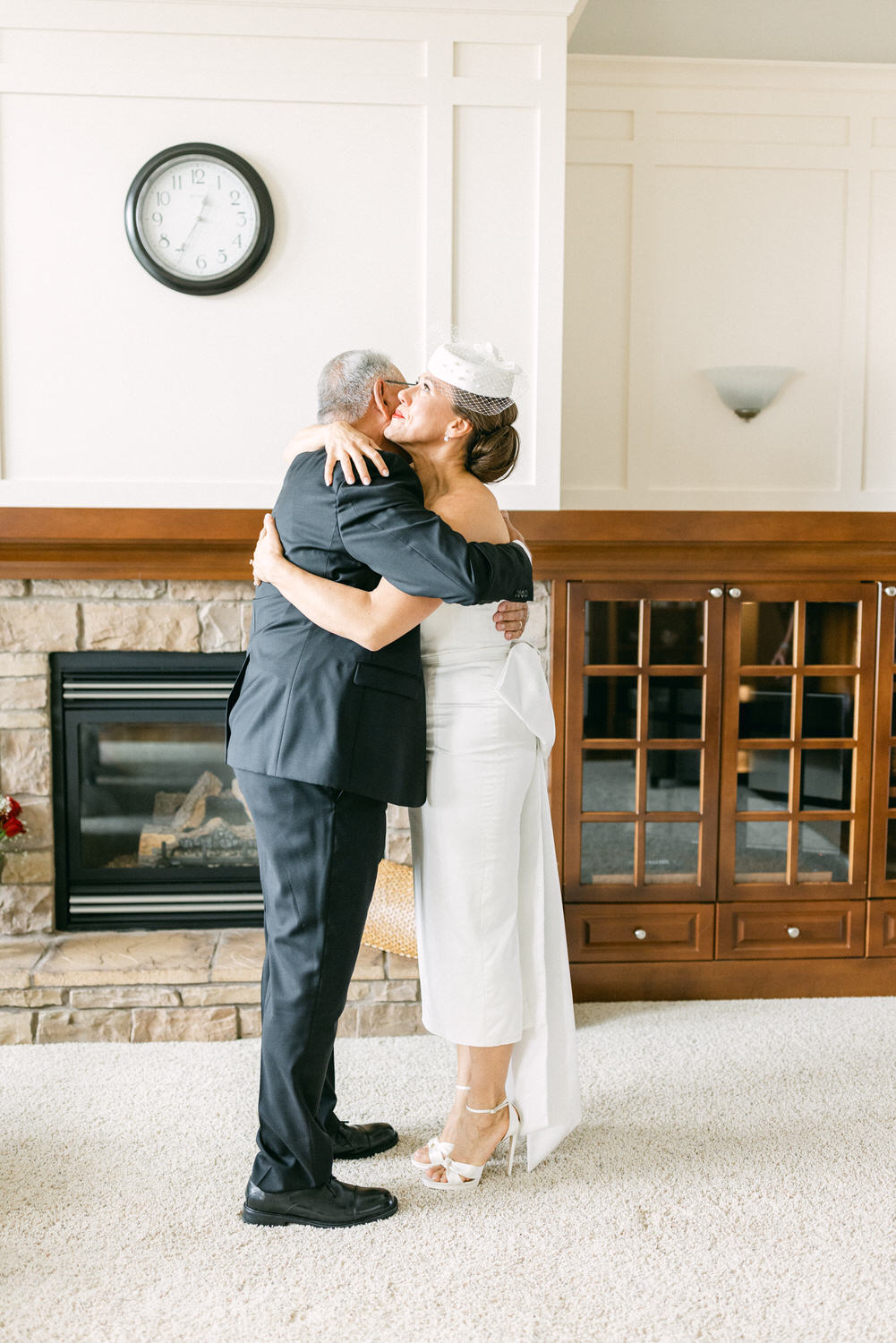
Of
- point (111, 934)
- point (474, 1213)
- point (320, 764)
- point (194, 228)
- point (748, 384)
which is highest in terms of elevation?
point (194, 228)

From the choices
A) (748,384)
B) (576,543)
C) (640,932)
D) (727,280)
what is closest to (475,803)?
(576,543)

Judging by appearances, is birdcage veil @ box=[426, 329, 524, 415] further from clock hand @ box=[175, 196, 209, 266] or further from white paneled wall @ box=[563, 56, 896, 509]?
white paneled wall @ box=[563, 56, 896, 509]

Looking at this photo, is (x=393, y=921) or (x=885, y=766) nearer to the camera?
(x=393, y=921)

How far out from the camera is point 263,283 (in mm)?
2678

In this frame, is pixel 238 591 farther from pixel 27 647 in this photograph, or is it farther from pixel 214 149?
pixel 214 149

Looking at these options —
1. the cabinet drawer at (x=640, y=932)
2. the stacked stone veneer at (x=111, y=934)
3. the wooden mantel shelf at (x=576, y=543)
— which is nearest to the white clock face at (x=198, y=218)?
the wooden mantel shelf at (x=576, y=543)

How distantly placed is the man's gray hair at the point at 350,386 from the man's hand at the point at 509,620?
0.44 meters

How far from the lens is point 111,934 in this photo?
9.35 feet

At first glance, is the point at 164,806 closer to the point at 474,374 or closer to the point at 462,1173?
the point at 462,1173

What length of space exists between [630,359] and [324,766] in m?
2.11

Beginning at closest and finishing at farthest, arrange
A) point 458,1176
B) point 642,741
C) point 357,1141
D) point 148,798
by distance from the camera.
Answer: point 458,1176 → point 357,1141 → point 642,741 → point 148,798

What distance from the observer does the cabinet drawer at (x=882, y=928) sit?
293 cm

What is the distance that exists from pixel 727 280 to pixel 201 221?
167cm

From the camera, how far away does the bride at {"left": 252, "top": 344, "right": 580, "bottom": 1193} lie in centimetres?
173
